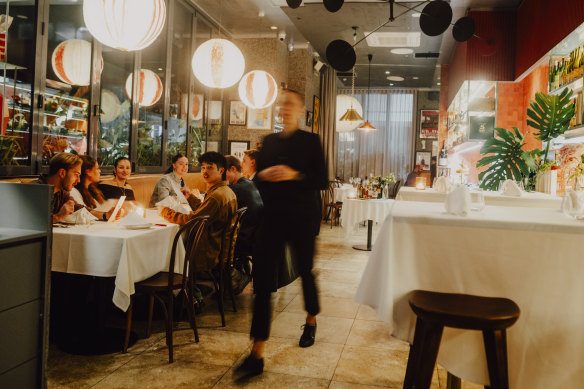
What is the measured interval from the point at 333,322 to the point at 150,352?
1.36 meters

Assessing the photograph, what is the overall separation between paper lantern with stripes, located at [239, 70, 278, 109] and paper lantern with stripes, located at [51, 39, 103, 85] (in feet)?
6.03

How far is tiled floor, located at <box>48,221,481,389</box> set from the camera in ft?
8.23

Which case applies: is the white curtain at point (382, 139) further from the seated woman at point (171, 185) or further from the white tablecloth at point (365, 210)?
the seated woman at point (171, 185)

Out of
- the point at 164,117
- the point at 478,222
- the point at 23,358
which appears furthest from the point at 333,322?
the point at 164,117

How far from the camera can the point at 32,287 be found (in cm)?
196

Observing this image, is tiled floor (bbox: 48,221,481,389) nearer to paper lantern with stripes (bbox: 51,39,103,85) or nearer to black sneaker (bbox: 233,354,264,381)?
black sneaker (bbox: 233,354,264,381)

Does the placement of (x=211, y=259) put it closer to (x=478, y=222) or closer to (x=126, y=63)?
(x=478, y=222)

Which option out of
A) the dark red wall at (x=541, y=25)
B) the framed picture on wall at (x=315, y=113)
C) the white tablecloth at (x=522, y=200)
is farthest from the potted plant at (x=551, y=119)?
the framed picture on wall at (x=315, y=113)

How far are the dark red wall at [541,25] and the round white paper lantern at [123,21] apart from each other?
131 inches

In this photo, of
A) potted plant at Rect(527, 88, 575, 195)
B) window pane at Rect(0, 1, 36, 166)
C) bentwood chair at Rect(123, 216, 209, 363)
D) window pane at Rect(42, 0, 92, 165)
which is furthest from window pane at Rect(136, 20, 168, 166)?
potted plant at Rect(527, 88, 575, 195)

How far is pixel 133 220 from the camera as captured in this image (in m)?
3.09

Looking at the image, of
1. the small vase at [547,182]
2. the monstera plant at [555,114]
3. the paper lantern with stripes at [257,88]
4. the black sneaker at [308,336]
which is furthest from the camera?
the paper lantern with stripes at [257,88]

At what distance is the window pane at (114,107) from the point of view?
17.5 ft

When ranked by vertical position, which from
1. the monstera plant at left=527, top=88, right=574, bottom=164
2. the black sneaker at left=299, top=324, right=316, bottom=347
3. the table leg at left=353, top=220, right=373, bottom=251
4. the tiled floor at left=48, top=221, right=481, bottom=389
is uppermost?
the monstera plant at left=527, top=88, right=574, bottom=164
